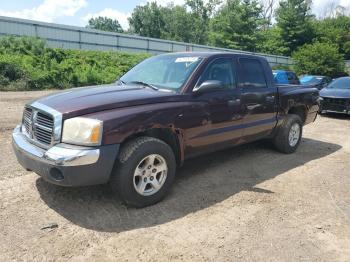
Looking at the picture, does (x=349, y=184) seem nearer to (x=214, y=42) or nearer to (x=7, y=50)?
(x=7, y=50)

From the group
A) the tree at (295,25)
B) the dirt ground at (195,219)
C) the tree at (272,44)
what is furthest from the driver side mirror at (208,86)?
the tree at (295,25)

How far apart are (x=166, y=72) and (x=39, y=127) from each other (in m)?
1.86

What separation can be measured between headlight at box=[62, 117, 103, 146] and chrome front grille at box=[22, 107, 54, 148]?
0.67 ft

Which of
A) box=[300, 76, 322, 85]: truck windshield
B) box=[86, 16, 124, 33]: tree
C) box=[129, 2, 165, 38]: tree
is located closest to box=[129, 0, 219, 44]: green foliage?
box=[129, 2, 165, 38]: tree

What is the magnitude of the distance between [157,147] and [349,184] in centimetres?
304

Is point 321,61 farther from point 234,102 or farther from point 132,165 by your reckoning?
point 132,165

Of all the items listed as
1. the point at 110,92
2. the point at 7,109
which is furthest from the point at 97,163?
the point at 7,109

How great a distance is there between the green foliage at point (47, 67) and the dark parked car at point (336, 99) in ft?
35.2

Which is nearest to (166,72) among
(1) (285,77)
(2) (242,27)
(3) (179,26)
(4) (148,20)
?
(1) (285,77)

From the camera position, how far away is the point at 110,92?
444cm

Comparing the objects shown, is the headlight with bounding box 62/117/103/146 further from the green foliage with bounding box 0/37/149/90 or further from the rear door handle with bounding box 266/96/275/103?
the green foliage with bounding box 0/37/149/90

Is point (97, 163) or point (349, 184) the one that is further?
point (349, 184)

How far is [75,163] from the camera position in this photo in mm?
3607

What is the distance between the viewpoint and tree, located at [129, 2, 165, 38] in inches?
3275
